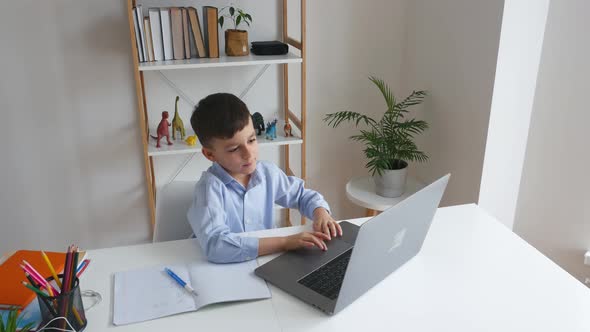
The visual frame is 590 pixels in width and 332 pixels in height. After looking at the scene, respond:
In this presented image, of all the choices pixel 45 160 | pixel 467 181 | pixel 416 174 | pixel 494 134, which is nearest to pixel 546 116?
pixel 494 134

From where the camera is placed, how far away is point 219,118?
4.73 feet

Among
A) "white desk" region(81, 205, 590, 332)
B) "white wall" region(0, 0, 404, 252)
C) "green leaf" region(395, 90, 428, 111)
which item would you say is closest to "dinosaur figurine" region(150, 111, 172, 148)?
"white wall" region(0, 0, 404, 252)

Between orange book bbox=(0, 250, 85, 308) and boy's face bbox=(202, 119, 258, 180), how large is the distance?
45 cm

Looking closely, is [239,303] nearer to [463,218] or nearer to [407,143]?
[463,218]

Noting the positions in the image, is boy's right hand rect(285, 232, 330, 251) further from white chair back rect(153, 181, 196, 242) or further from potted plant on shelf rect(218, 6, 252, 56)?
potted plant on shelf rect(218, 6, 252, 56)

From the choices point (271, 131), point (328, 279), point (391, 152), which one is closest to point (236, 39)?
point (271, 131)

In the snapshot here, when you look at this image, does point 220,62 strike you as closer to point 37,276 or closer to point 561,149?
point 37,276

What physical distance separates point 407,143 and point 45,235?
6.25 feet

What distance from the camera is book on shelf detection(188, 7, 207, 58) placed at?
2.22 metres

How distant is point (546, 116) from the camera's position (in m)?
2.13

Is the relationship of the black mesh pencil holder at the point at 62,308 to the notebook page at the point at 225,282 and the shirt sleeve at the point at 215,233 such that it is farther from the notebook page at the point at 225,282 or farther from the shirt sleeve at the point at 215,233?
the shirt sleeve at the point at 215,233

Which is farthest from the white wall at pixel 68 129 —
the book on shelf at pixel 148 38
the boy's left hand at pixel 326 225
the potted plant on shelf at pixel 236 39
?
the boy's left hand at pixel 326 225

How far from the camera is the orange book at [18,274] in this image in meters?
1.09

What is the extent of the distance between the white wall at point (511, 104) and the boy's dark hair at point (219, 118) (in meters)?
1.17
